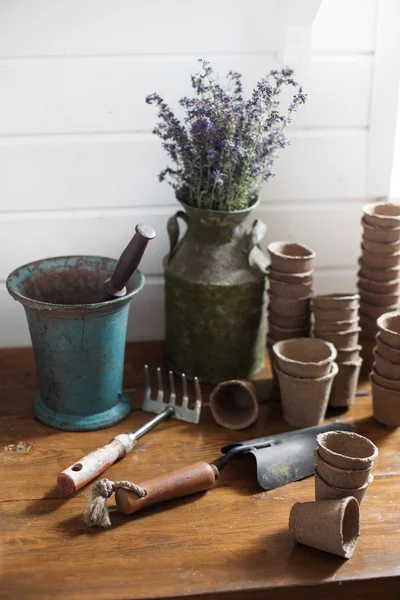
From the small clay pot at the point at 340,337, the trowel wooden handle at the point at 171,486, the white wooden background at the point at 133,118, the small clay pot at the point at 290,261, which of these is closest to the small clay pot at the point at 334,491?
the trowel wooden handle at the point at 171,486

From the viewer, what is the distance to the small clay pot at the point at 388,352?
1594mm

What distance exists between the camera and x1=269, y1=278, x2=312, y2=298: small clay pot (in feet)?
5.66

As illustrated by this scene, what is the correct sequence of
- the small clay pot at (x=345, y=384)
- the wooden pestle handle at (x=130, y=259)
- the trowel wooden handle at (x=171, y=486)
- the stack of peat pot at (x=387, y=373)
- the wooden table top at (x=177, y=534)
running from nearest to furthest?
the wooden table top at (x=177, y=534)
the trowel wooden handle at (x=171, y=486)
the wooden pestle handle at (x=130, y=259)
the stack of peat pot at (x=387, y=373)
the small clay pot at (x=345, y=384)

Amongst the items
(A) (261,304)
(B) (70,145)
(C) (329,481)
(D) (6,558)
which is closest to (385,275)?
(A) (261,304)

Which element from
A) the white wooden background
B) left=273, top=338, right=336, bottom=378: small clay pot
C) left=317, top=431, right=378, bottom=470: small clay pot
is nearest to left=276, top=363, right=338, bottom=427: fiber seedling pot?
left=273, top=338, right=336, bottom=378: small clay pot

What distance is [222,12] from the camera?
5.79ft

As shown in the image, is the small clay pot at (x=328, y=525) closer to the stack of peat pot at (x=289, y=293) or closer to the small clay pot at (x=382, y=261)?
the stack of peat pot at (x=289, y=293)

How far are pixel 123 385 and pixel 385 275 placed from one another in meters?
0.67

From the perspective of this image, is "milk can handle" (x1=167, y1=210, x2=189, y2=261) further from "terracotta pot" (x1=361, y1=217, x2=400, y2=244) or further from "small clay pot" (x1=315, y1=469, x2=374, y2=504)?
"small clay pot" (x1=315, y1=469, x2=374, y2=504)

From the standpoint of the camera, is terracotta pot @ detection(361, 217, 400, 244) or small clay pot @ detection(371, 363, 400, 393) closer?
small clay pot @ detection(371, 363, 400, 393)

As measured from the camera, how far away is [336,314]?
5.56 feet

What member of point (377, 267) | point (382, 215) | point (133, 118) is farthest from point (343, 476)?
point (133, 118)

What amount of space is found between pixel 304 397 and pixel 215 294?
31 cm

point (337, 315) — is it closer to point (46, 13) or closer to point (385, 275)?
point (385, 275)
